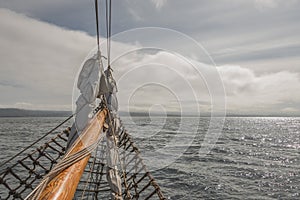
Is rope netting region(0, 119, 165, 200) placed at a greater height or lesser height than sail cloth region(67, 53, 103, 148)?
lesser

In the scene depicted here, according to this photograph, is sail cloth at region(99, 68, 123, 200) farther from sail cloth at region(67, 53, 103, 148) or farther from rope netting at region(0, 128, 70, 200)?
rope netting at region(0, 128, 70, 200)

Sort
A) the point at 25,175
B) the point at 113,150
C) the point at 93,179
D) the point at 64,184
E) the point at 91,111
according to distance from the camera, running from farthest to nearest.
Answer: the point at 25,175 < the point at 93,179 < the point at 91,111 < the point at 113,150 < the point at 64,184

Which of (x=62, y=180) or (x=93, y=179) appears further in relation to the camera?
(x=93, y=179)

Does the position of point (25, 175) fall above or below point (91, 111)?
below

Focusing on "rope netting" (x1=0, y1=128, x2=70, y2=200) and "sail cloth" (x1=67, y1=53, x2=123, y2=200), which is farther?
"rope netting" (x1=0, y1=128, x2=70, y2=200)

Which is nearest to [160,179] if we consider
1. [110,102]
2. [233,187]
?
[233,187]

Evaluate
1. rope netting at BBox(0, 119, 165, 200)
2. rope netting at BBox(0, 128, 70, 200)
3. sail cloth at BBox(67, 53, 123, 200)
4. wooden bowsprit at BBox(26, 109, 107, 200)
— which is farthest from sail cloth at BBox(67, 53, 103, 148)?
wooden bowsprit at BBox(26, 109, 107, 200)

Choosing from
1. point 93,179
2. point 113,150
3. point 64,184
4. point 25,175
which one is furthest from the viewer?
point 25,175

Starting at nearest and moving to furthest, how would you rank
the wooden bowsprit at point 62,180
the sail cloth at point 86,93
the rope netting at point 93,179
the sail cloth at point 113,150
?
the wooden bowsprit at point 62,180
the sail cloth at point 113,150
the rope netting at point 93,179
the sail cloth at point 86,93

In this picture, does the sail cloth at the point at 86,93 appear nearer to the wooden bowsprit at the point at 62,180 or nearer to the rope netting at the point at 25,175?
the rope netting at the point at 25,175

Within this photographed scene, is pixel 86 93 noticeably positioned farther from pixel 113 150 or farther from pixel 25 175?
pixel 25 175

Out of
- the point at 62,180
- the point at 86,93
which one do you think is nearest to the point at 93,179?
the point at 86,93

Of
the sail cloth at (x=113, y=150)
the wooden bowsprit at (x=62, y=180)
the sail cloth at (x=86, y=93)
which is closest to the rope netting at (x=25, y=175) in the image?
the sail cloth at (x=86, y=93)

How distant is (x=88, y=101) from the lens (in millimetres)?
8594
